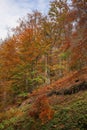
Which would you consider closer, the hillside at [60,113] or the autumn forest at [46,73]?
the autumn forest at [46,73]

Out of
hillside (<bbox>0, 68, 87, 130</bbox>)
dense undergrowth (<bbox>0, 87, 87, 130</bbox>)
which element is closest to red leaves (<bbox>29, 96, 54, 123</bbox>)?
hillside (<bbox>0, 68, 87, 130</bbox>)

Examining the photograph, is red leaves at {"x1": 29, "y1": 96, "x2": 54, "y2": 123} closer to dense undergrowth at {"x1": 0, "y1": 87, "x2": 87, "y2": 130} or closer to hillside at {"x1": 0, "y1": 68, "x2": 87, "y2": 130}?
hillside at {"x1": 0, "y1": 68, "x2": 87, "y2": 130}

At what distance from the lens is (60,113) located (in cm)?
1480

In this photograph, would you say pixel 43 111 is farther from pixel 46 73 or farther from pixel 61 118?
pixel 46 73

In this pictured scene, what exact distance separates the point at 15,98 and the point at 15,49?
5.42m

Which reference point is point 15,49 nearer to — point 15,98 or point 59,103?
point 15,98

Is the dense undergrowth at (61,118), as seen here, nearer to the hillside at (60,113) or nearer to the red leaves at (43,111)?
the hillside at (60,113)

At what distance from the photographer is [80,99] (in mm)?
15570

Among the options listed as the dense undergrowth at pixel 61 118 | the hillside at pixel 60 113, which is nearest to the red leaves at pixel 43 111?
the hillside at pixel 60 113

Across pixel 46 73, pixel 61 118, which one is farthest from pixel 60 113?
pixel 46 73

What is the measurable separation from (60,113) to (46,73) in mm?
15007

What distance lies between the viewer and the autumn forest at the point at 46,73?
42.9ft

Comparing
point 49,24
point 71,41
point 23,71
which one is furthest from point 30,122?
point 49,24

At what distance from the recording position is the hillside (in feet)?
44.3
